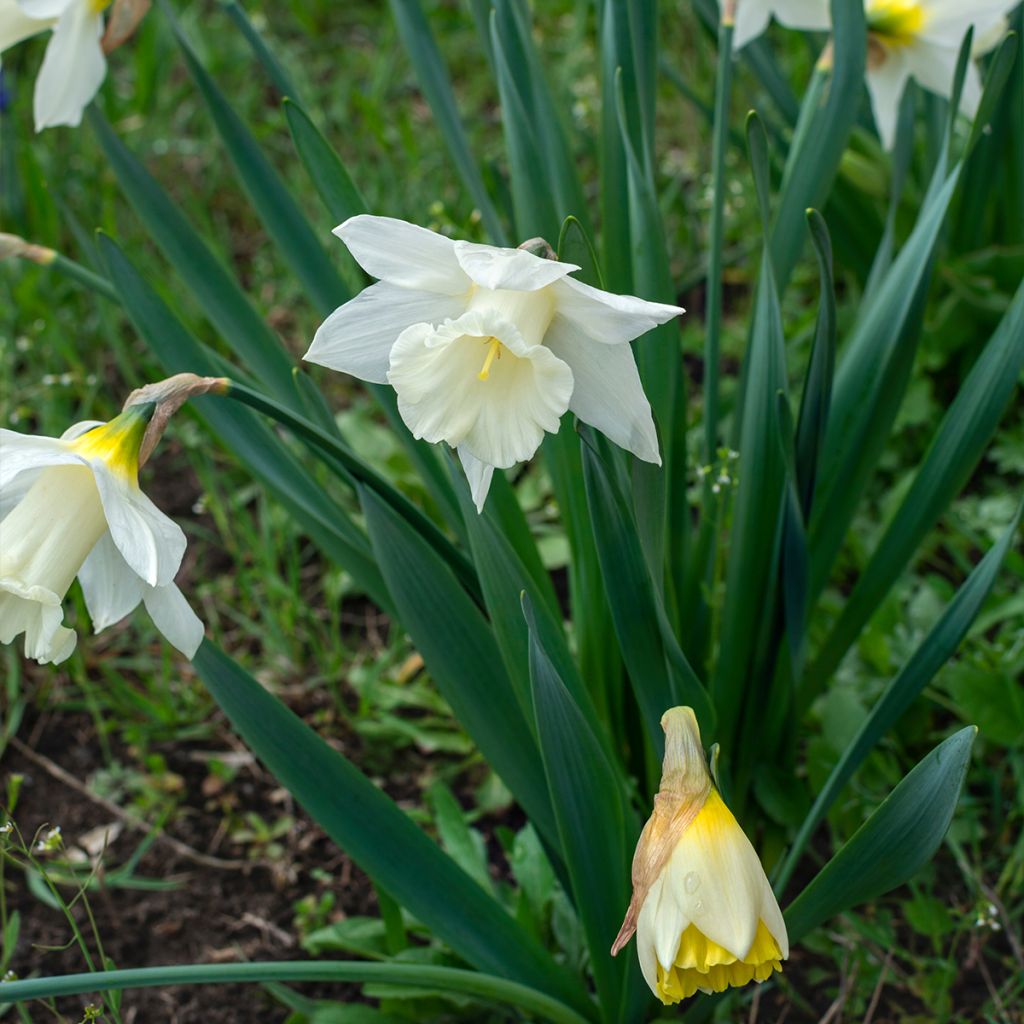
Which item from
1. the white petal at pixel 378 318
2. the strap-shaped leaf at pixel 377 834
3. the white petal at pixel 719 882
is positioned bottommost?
the strap-shaped leaf at pixel 377 834

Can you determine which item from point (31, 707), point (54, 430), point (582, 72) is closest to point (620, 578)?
point (31, 707)

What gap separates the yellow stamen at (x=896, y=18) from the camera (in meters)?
1.56

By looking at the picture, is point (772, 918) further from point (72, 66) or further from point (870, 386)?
point (72, 66)

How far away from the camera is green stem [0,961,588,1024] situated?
89 cm

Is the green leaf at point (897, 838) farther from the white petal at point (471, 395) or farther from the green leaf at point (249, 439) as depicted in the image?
the green leaf at point (249, 439)

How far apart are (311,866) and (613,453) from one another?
970 mm

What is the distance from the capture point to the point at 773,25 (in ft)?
10.1

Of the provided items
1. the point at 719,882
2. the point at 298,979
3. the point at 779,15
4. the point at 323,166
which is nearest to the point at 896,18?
the point at 779,15

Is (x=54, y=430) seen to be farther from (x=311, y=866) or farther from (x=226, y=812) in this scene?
(x=311, y=866)

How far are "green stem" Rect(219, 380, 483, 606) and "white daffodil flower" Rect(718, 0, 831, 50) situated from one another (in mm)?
804

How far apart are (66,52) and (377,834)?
95cm

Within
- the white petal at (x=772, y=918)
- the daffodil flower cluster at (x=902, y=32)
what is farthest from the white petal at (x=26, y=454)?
the daffodil flower cluster at (x=902, y=32)

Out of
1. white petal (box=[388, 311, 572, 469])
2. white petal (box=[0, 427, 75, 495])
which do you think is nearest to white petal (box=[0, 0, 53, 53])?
white petal (box=[0, 427, 75, 495])

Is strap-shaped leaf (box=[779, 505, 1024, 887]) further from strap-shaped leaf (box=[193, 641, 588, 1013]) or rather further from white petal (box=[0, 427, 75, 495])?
white petal (box=[0, 427, 75, 495])
